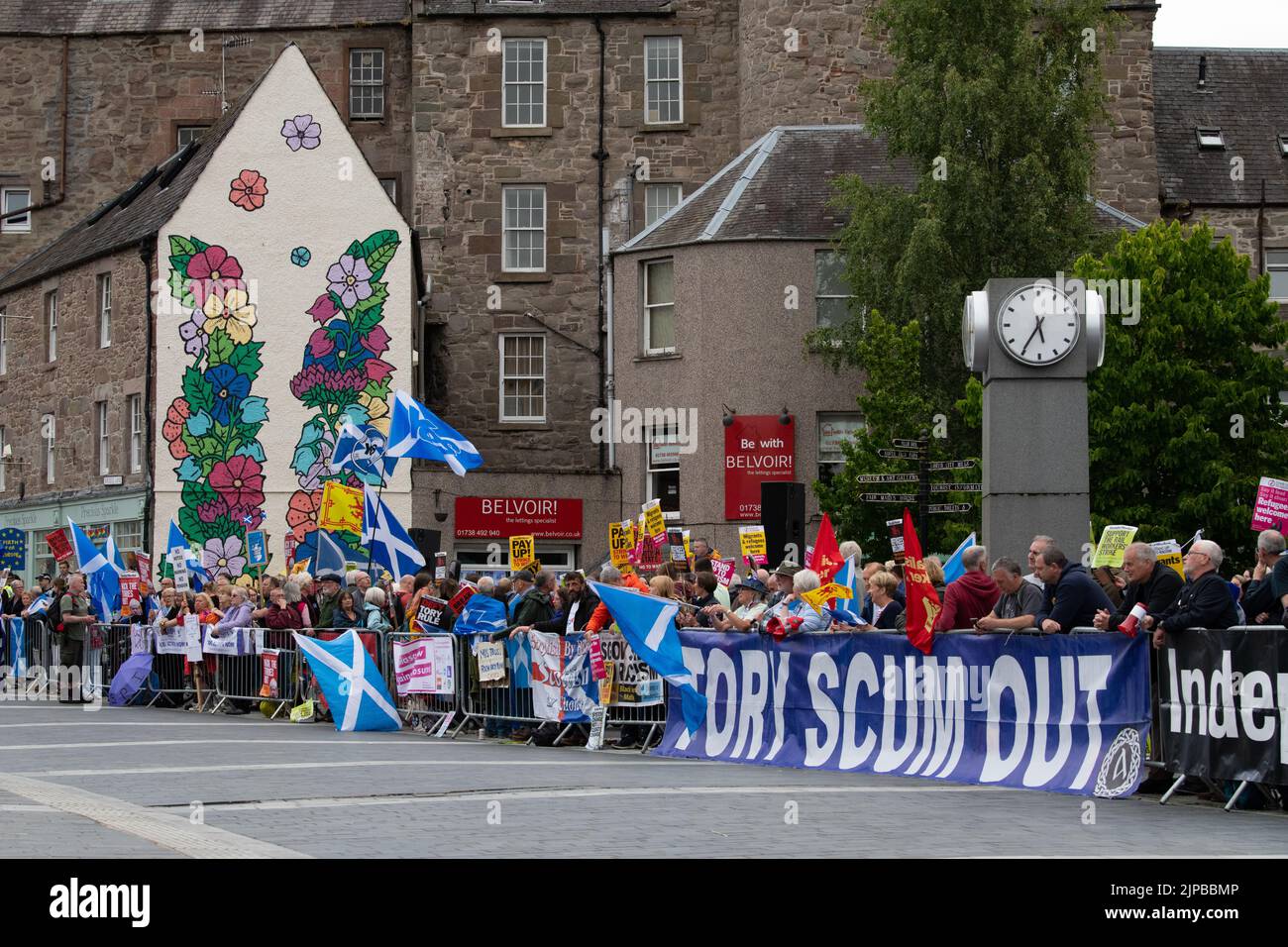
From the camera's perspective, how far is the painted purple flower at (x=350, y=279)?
41.8 metres

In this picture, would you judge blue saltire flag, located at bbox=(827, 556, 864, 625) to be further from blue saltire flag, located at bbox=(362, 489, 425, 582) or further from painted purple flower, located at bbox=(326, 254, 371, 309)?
painted purple flower, located at bbox=(326, 254, 371, 309)

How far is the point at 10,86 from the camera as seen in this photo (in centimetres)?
5072

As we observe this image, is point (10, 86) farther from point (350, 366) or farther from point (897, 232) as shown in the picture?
point (897, 232)

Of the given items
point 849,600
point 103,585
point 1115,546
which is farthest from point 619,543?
point 103,585

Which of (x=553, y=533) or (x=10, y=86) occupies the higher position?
(x=10, y=86)

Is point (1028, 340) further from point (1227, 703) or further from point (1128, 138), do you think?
point (1128, 138)

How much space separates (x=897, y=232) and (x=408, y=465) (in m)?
11.5

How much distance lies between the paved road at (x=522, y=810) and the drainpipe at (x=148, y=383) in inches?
923

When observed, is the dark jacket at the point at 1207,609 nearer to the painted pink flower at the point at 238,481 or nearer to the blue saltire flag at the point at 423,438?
the blue saltire flag at the point at 423,438

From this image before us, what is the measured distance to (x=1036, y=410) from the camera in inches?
769

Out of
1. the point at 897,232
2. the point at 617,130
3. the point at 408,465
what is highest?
the point at 617,130

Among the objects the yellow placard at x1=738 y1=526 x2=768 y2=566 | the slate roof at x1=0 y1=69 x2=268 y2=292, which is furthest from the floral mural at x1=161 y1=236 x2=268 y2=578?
the yellow placard at x1=738 y1=526 x2=768 y2=566
